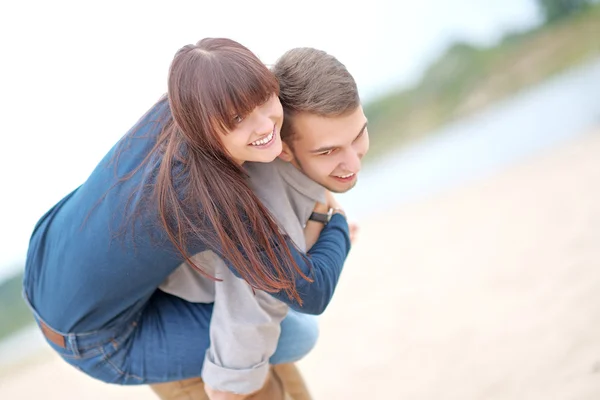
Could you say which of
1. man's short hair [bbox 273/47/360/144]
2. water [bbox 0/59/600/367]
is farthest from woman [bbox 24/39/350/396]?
water [bbox 0/59/600/367]

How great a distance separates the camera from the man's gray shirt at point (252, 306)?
1667 mm

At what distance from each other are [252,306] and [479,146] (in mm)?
7270

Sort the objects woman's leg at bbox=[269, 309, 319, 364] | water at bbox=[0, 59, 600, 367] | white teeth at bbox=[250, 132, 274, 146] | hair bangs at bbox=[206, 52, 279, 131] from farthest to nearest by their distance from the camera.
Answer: water at bbox=[0, 59, 600, 367]
woman's leg at bbox=[269, 309, 319, 364]
white teeth at bbox=[250, 132, 274, 146]
hair bangs at bbox=[206, 52, 279, 131]

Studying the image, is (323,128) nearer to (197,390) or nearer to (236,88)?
(236,88)

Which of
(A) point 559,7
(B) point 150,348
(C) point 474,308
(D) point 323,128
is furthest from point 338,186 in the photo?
(A) point 559,7

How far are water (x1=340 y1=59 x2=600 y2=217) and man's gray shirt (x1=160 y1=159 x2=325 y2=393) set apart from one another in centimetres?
→ 545

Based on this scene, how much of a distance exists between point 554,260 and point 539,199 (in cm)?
118

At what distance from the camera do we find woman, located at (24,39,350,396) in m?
1.48

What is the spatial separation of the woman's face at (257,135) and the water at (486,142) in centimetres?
564

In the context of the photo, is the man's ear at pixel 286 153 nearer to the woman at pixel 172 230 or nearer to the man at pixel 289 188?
the man at pixel 289 188

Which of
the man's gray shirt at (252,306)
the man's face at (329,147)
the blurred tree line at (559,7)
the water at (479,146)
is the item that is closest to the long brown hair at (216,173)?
the man's gray shirt at (252,306)

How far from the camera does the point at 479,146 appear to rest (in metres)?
8.50

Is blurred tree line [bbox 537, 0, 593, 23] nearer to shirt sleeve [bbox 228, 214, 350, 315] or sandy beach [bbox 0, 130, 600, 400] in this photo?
sandy beach [bbox 0, 130, 600, 400]

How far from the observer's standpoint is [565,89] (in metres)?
9.60
